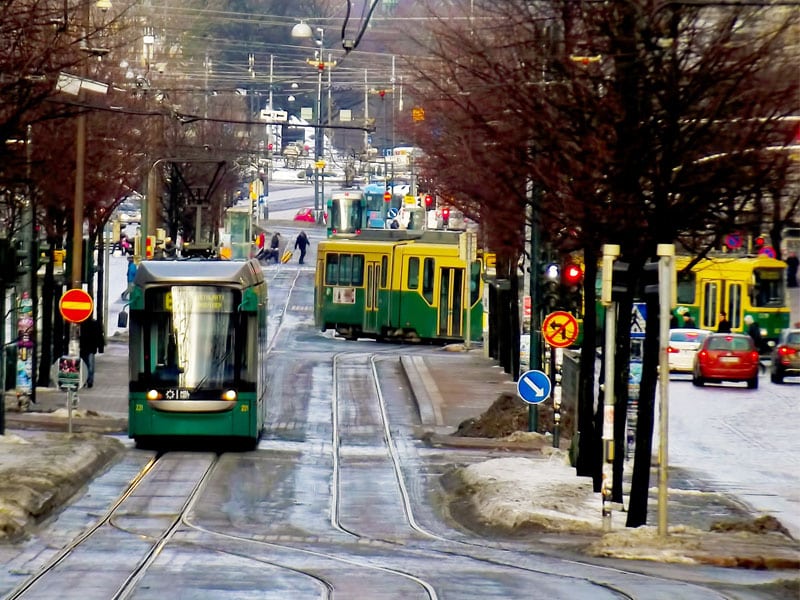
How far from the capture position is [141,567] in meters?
15.3

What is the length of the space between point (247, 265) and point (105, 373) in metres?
16.2

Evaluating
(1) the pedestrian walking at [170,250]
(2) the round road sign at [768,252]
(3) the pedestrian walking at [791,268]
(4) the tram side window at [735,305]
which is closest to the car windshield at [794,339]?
(4) the tram side window at [735,305]

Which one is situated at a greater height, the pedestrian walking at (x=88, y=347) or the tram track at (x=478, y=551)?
the pedestrian walking at (x=88, y=347)

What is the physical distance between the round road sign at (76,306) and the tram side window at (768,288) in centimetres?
3263

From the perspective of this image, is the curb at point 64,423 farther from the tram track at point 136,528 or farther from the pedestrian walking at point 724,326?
the pedestrian walking at point 724,326

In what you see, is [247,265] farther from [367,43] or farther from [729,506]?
[367,43]

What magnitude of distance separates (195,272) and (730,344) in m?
21.9

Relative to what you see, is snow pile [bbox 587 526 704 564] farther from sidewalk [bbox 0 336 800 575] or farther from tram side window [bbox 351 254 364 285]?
tram side window [bbox 351 254 364 285]

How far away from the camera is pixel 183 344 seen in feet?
86.0

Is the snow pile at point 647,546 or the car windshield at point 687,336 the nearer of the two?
the snow pile at point 647,546

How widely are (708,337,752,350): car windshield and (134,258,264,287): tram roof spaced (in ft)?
68.0

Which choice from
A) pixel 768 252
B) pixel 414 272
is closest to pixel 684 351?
pixel 414 272

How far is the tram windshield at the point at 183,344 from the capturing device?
26141 mm

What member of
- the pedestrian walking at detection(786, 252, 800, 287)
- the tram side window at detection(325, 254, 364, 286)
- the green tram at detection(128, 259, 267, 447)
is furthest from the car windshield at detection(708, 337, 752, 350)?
the pedestrian walking at detection(786, 252, 800, 287)
